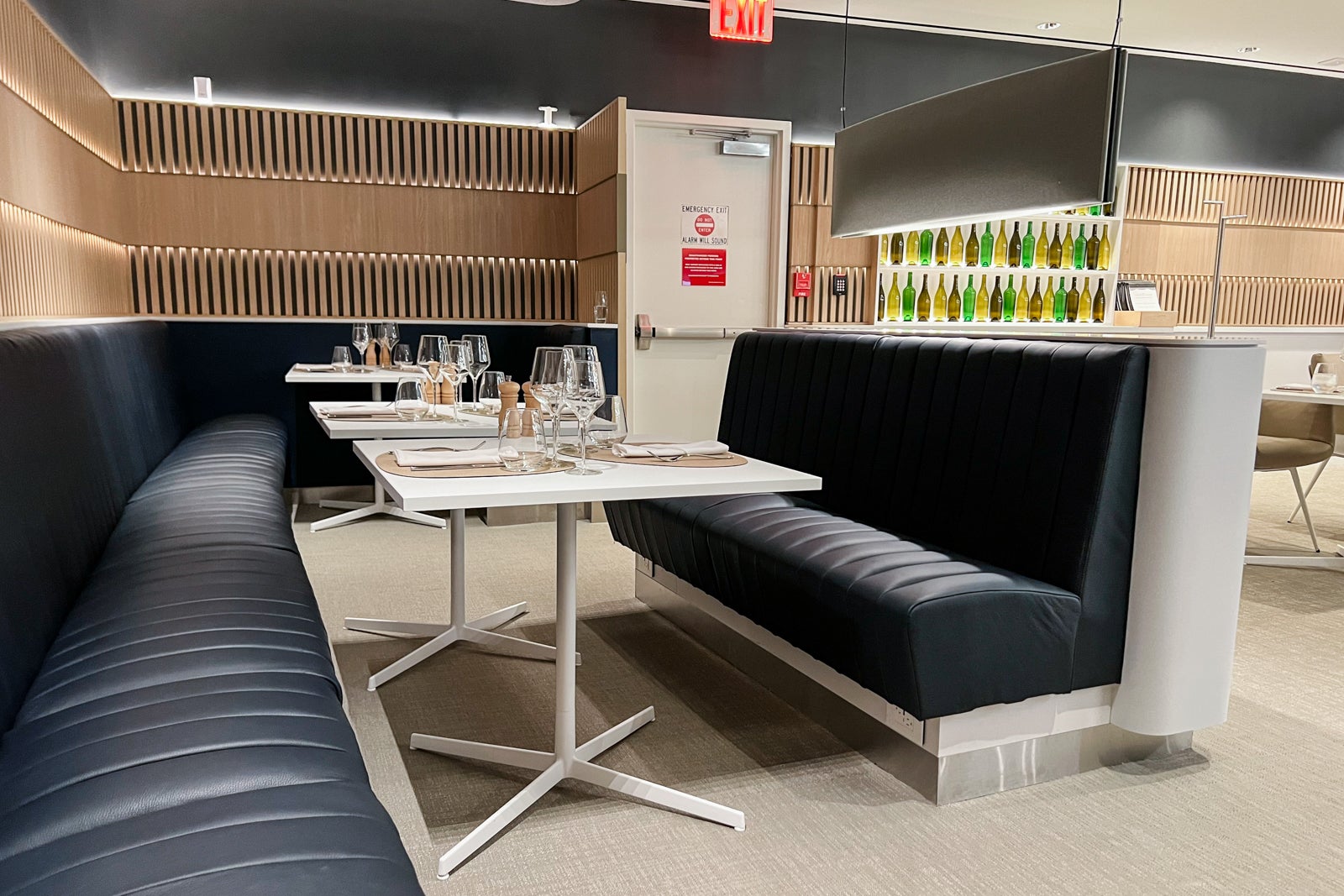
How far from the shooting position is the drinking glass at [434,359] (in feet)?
11.3

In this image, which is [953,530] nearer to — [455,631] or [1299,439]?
[455,631]

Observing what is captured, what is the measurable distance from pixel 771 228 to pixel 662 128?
38.3 inches

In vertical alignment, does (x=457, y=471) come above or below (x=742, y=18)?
below

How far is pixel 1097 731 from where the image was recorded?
2646 mm

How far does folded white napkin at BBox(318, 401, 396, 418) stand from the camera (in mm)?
3314

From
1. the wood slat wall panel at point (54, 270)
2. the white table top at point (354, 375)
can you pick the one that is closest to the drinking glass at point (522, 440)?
the wood slat wall panel at point (54, 270)

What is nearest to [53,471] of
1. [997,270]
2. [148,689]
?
[148,689]

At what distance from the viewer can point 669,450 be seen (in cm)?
253

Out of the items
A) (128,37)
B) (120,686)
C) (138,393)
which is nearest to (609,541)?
(138,393)

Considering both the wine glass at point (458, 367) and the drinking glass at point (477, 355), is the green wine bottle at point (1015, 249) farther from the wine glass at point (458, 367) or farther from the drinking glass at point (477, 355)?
the wine glass at point (458, 367)

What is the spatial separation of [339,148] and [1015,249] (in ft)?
16.0

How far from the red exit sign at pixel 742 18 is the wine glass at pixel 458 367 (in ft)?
7.02

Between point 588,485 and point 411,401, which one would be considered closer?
point 588,485

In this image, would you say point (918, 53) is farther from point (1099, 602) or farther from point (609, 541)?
point (1099, 602)
